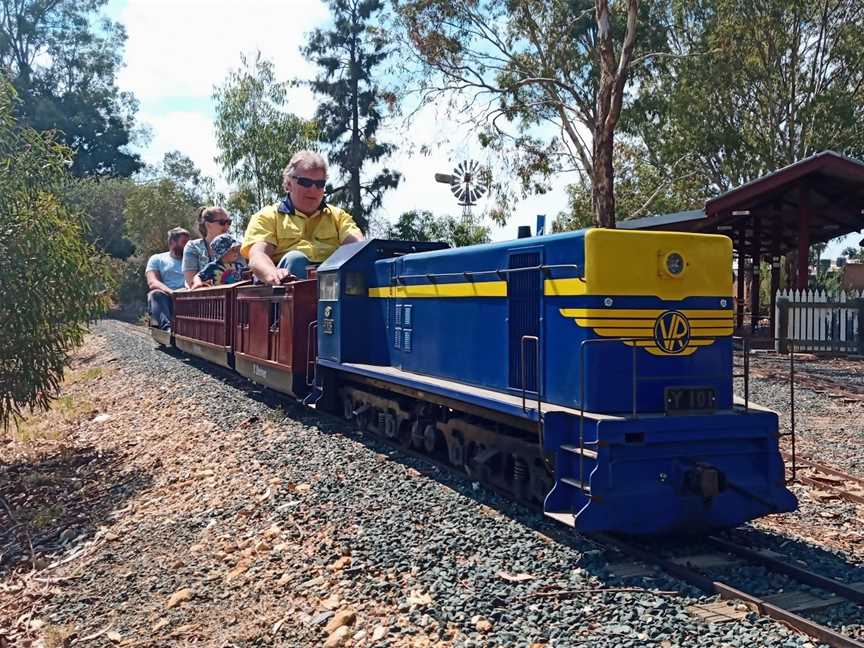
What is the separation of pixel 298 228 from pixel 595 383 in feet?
22.0

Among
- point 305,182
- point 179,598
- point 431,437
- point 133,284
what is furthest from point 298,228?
point 133,284

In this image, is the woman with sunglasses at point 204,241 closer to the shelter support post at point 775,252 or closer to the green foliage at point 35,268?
the green foliage at point 35,268

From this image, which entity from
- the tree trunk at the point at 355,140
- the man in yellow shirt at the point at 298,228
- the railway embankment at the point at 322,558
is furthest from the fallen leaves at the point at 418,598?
the tree trunk at the point at 355,140

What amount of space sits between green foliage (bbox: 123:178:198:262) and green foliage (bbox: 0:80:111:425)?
30.9m

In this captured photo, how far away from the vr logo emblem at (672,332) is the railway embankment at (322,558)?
1487mm

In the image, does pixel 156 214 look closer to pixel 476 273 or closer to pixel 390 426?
pixel 390 426

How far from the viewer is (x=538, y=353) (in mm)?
6230

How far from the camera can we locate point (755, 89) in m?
32.8

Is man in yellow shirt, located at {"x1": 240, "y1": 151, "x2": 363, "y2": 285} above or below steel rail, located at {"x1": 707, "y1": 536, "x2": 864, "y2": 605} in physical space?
above

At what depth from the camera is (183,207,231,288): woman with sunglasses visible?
17.5 metres

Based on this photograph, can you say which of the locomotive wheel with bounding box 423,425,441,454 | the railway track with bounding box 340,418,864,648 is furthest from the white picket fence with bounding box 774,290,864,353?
the railway track with bounding box 340,418,864,648

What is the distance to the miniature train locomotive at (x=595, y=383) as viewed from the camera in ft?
17.4

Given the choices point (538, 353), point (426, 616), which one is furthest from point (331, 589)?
point (538, 353)

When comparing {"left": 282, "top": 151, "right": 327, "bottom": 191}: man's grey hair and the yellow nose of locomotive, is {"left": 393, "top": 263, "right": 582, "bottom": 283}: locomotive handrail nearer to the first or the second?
the yellow nose of locomotive
